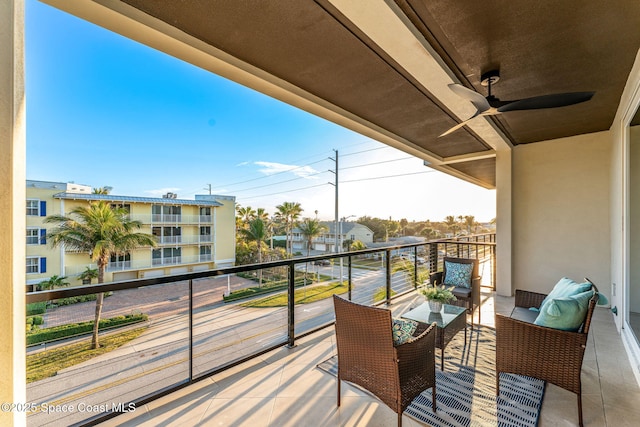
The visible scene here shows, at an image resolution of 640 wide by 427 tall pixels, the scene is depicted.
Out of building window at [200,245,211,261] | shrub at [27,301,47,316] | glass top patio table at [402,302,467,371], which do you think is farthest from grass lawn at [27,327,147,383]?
building window at [200,245,211,261]

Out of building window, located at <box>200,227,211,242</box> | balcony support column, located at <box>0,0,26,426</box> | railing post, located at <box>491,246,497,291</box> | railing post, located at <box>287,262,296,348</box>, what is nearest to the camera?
balcony support column, located at <box>0,0,26,426</box>

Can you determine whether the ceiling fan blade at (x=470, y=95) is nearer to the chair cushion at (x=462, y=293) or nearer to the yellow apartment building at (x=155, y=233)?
the chair cushion at (x=462, y=293)

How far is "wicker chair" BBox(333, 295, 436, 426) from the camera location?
158cm

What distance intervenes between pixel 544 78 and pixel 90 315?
5985 mm

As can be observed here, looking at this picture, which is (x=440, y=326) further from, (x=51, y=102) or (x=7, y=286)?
(x=51, y=102)

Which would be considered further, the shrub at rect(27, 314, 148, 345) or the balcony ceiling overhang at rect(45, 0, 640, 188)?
the shrub at rect(27, 314, 148, 345)

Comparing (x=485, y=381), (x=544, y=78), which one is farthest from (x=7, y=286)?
(x=544, y=78)

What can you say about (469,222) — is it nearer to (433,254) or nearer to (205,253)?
(433,254)

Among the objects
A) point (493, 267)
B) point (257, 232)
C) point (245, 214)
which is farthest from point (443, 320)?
point (245, 214)

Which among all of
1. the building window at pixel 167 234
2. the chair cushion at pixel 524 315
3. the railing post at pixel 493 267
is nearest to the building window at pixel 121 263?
the building window at pixel 167 234

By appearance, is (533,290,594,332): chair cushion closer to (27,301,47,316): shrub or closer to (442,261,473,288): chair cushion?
(442,261,473,288): chair cushion

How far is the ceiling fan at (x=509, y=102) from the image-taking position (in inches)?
87.2

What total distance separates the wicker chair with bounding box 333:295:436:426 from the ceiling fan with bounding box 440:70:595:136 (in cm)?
194

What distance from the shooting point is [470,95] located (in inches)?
89.9
